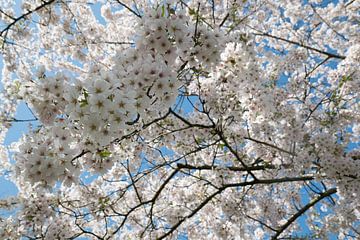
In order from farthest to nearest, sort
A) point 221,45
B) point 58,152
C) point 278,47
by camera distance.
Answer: point 278,47 < point 221,45 < point 58,152

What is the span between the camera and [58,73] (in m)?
2.63

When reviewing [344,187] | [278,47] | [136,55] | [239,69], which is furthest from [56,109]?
[278,47]

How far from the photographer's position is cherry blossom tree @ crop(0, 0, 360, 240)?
8.33ft

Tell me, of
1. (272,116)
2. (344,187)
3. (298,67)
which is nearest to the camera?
(344,187)

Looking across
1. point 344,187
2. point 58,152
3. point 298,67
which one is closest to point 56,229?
point 58,152

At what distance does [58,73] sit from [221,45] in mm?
1470

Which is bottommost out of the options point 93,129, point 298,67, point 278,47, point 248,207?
point 93,129

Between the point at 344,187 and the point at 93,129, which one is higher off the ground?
the point at 93,129

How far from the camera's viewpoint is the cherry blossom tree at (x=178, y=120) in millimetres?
2539

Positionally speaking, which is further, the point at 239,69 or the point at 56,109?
the point at 239,69

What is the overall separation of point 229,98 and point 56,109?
8.31 ft

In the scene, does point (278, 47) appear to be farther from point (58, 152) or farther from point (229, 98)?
point (58, 152)

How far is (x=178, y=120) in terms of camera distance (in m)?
5.61

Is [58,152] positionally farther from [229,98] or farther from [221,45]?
[229,98]
